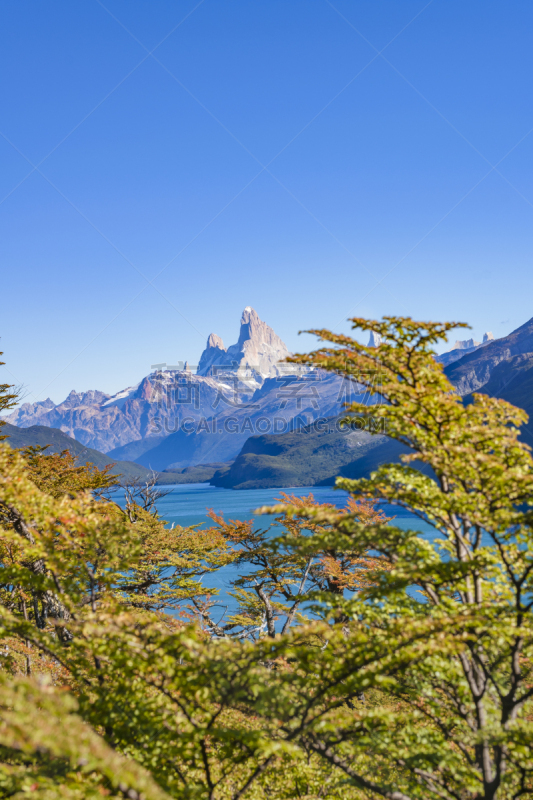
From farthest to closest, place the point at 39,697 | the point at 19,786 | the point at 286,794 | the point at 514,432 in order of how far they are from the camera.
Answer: the point at 286,794 < the point at 514,432 < the point at 19,786 < the point at 39,697

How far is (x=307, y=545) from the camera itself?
→ 609 centimetres

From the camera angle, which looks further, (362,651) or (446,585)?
(446,585)

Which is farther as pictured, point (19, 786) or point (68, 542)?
point (68, 542)

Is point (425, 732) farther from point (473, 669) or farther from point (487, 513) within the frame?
point (487, 513)

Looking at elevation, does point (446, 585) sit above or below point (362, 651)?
above

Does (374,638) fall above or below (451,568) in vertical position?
below

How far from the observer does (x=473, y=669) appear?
6.11 m

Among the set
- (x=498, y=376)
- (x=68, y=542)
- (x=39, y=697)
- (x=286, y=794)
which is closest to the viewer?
(x=39, y=697)

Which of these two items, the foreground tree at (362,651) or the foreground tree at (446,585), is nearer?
the foreground tree at (362,651)

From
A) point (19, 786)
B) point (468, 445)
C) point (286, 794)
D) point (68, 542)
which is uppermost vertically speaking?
point (468, 445)

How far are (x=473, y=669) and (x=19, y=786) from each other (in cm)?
538

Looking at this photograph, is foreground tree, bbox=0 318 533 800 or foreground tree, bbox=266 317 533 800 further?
foreground tree, bbox=266 317 533 800

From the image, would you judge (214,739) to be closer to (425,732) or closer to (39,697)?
(425,732)

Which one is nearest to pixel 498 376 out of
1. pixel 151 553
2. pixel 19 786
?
pixel 151 553
